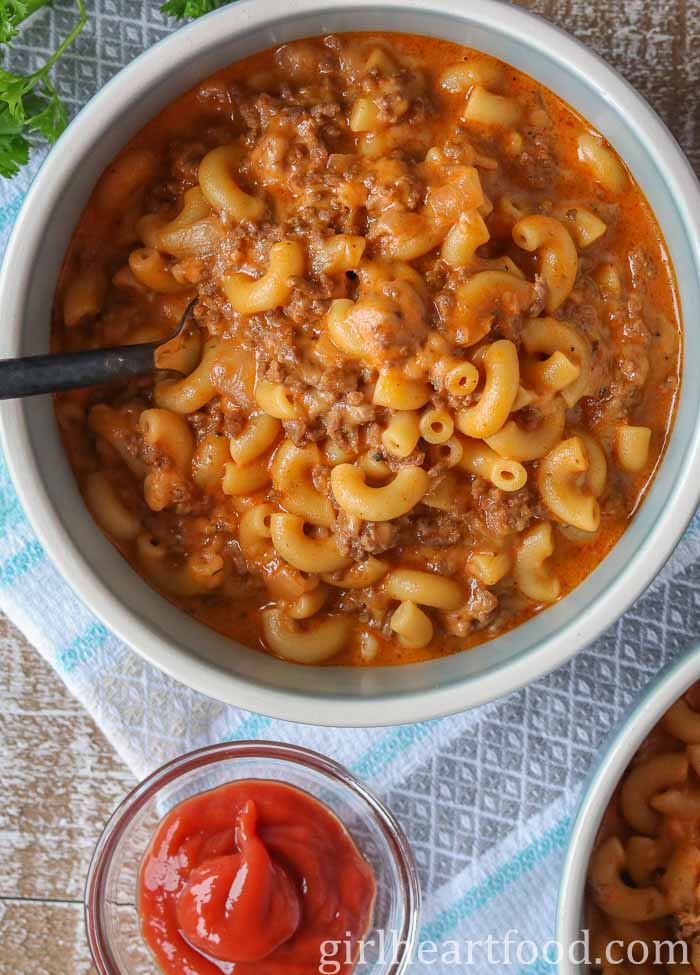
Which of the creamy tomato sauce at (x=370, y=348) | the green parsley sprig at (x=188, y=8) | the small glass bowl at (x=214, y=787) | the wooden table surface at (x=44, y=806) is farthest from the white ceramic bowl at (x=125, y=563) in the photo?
the wooden table surface at (x=44, y=806)

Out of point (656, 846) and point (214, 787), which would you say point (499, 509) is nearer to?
point (656, 846)

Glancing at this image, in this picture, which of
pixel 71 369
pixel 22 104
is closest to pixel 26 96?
pixel 22 104

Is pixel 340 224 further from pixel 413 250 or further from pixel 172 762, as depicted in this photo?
pixel 172 762

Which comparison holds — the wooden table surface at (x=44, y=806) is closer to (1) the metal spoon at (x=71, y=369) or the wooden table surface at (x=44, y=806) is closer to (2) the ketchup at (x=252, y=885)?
(2) the ketchup at (x=252, y=885)

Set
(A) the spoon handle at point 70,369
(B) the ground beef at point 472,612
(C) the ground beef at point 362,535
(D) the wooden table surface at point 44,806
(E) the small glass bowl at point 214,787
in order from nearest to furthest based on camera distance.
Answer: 1. (A) the spoon handle at point 70,369
2. (C) the ground beef at point 362,535
3. (B) the ground beef at point 472,612
4. (E) the small glass bowl at point 214,787
5. (D) the wooden table surface at point 44,806

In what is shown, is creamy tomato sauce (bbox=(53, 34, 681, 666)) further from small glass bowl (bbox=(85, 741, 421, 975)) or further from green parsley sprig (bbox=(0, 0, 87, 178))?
small glass bowl (bbox=(85, 741, 421, 975))

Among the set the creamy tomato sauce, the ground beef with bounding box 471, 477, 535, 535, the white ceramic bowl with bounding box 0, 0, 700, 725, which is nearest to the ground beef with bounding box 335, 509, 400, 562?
the creamy tomato sauce
